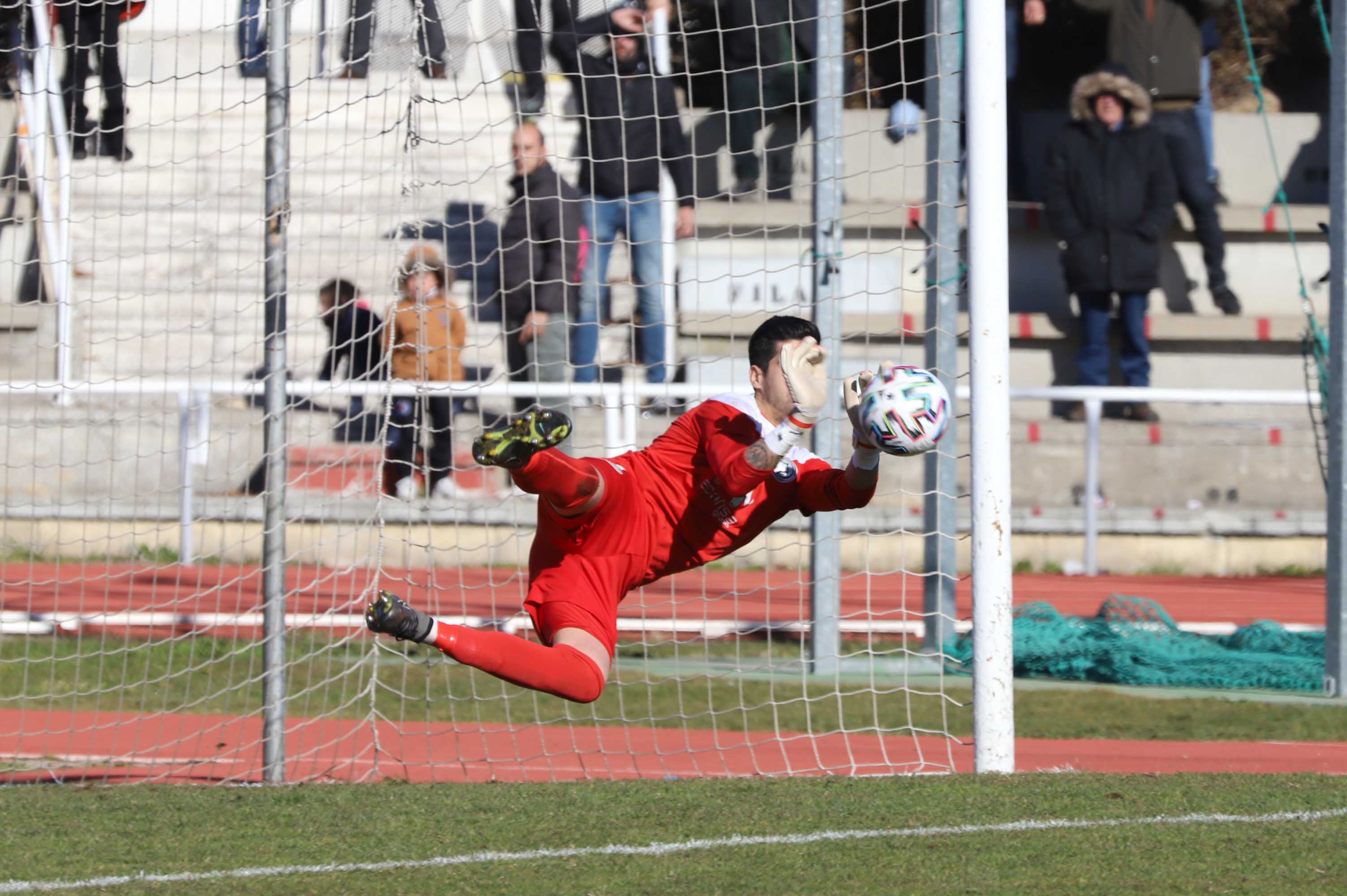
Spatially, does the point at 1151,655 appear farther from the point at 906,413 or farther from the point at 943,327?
the point at 906,413

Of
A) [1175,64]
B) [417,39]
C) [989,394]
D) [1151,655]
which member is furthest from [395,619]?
[1175,64]

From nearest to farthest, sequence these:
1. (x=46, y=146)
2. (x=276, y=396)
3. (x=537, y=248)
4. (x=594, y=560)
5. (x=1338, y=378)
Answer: (x=594, y=560), (x=276, y=396), (x=46, y=146), (x=1338, y=378), (x=537, y=248)

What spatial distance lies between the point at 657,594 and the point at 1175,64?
6.31 metres

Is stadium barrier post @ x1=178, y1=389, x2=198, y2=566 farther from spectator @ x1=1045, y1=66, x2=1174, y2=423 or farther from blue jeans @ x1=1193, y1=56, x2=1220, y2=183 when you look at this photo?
blue jeans @ x1=1193, y1=56, x2=1220, y2=183

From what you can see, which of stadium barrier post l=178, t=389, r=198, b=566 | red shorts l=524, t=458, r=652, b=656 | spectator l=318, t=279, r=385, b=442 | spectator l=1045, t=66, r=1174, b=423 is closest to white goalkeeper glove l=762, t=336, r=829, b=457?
red shorts l=524, t=458, r=652, b=656

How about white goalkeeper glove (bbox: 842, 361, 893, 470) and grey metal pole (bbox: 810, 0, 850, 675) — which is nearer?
white goalkeeper glove (bbox: 842, 361, 893, 470)

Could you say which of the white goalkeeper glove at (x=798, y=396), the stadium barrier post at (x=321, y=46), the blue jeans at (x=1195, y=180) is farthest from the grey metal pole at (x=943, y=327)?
the blue jeans at (x=1195, y=180)

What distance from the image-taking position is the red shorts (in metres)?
5.09

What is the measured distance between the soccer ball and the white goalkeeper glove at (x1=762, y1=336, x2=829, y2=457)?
0.16 metres

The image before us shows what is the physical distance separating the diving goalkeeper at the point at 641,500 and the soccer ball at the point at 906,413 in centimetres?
13

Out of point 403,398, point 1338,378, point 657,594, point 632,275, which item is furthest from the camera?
point 403,398

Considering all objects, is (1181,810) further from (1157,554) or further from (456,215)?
(456,215)

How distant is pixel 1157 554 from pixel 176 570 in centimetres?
686

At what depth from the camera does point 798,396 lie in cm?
480
